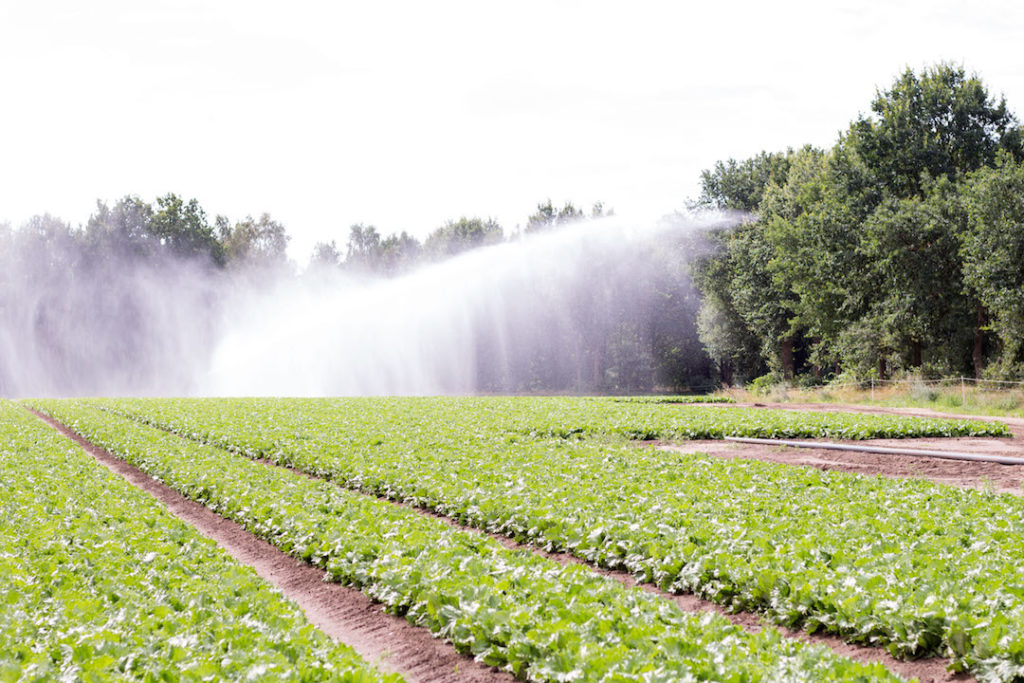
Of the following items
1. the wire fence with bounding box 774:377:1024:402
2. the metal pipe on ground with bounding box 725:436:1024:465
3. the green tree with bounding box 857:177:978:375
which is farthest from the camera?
the green tree with bounding box 857:177:978:375

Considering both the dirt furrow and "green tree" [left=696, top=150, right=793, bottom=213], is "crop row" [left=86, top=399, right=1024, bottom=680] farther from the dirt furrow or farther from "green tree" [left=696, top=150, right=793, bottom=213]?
"green tree" [left=696, top=150, right=793, bottom=213]

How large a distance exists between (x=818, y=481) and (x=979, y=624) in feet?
23.5

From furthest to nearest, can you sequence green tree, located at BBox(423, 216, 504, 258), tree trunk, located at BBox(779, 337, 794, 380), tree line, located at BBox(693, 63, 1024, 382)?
green tree, located at BBox(423, 216, 504, 258)
tree trunk, located at BBox(779, 337, 794, 380)
tree line, located at BBox(693, 63, 1024, 382)

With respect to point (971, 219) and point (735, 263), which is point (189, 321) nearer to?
point (735, 263)

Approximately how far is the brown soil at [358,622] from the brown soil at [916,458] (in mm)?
9799

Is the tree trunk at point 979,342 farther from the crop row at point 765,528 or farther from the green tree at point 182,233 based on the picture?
the green tree at point 182,233

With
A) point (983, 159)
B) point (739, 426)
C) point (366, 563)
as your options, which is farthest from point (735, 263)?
point (366, 563)

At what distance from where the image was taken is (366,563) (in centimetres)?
962

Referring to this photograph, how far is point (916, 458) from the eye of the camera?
18.8m

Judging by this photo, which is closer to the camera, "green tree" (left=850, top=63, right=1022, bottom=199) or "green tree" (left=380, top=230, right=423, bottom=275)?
"green tree" (left=850, top=63, right=1022, bottom=199)

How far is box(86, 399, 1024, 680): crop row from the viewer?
22.8ft

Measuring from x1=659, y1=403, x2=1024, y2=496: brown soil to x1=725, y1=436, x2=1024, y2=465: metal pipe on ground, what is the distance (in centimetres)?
11

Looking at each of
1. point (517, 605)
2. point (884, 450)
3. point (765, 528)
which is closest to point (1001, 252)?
point (884, 450)

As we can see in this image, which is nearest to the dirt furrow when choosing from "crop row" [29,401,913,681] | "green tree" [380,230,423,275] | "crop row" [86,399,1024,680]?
"crop row" [86,399,1024,680]
